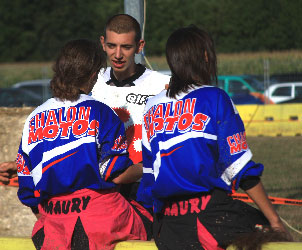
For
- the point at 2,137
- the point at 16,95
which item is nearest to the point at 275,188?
the point at 2,137

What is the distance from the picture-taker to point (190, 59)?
329 cm

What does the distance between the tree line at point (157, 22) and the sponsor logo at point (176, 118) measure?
1095 cm

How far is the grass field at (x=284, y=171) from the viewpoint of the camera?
788 centimetres

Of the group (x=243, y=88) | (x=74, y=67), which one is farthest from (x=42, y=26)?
(x=74, y=67)

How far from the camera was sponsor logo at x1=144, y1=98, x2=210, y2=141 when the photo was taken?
3201 mm

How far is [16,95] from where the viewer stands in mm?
25094

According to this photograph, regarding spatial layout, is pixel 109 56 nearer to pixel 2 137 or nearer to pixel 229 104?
pixel 229 104

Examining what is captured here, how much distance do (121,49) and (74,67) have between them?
2.95 feet

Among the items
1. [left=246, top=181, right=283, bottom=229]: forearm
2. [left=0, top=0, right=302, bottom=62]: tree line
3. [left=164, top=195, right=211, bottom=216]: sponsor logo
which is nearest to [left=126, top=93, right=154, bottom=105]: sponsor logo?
[left=164, top=195, right=211, bottom=216]: sponsor logo

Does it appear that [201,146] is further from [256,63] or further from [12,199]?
[256,63]

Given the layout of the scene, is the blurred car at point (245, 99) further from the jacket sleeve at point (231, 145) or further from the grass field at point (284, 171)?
the jacket sleeve at point (231, 145)

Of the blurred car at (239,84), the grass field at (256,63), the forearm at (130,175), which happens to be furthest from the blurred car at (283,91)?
the forearm at (130,175)

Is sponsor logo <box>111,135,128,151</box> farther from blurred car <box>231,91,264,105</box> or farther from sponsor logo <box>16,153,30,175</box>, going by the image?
blurred car <box>231,91,264,105</box>

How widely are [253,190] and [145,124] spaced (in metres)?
0.72
